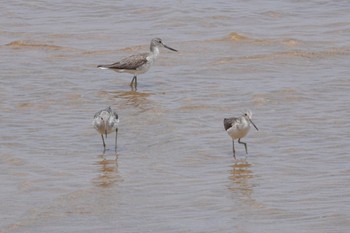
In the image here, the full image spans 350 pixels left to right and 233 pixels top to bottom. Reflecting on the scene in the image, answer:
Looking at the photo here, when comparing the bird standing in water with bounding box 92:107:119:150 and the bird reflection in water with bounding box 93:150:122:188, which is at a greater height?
the bird standing in water with bounding box 92:107:119:150

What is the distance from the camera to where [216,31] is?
2300 cm

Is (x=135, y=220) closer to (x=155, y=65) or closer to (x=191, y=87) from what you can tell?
(x=191, y=87)

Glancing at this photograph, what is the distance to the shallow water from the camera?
11.5 meters

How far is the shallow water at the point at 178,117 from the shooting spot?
1147 centimetres

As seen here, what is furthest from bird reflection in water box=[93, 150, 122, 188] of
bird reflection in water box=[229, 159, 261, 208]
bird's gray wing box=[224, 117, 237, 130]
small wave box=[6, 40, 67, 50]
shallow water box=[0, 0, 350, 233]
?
small wave box=[6, 40, 67, 50]

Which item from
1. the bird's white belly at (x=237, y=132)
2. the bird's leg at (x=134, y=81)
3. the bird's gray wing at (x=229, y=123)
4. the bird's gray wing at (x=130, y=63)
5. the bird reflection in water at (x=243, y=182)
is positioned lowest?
the bird reflection in water at (x=243, y=182)

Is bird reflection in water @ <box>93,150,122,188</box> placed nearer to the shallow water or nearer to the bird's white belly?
the shallow water

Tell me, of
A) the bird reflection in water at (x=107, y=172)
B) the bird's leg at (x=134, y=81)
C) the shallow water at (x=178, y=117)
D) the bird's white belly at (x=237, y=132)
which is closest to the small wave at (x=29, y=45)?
the shallow water at (x=178, y=117)

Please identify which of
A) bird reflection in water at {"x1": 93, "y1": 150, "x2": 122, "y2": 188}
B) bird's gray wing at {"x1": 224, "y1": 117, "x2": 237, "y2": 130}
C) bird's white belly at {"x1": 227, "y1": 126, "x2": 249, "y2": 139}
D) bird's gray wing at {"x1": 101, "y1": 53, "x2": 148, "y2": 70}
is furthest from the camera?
bird's gray wing at {"x1": 101, "y1": 53, "x2": 148, "y2": 70}

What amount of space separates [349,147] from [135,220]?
4.09m

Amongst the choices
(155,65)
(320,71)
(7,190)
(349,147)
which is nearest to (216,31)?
(155,65)

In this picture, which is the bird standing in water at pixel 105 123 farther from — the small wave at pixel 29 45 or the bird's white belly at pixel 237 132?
the small wave at pixel 29 45

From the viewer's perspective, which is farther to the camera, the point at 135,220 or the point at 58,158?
the point at 58,158

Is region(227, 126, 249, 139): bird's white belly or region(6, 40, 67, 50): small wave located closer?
region(227, 126, 249, 139): bird's white belly
